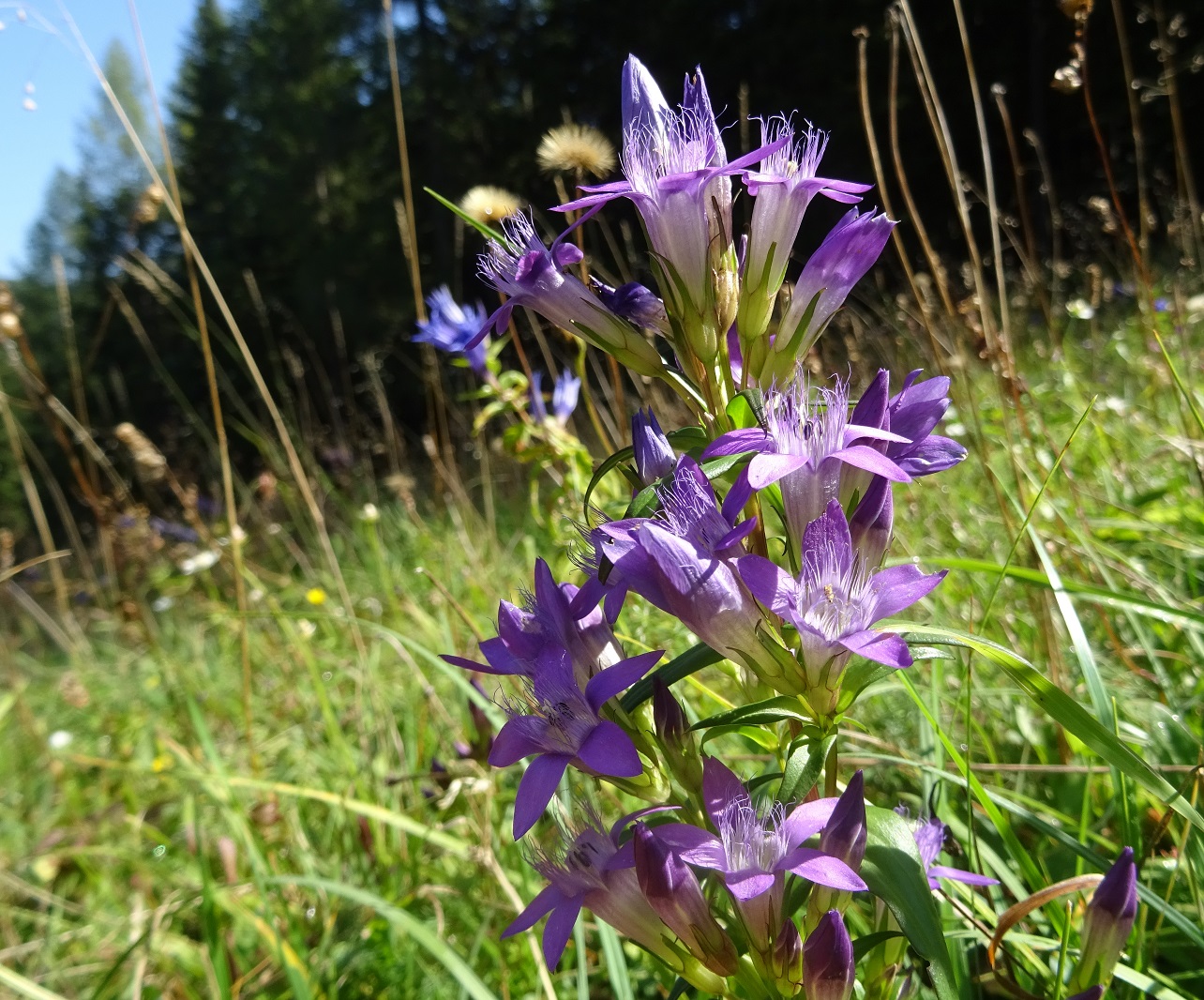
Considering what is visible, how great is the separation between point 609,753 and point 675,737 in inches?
4.2

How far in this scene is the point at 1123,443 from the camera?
268cm

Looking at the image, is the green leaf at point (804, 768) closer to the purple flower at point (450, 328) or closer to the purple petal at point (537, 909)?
the purple petal at point (537, 909)

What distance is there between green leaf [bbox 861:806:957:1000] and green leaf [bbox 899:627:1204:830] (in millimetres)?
153

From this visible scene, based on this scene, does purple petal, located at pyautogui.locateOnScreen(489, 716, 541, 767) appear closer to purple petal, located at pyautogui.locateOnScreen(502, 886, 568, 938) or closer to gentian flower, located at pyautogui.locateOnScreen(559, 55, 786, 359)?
purple petal, located at pyautogui.locateOnScreen(502, 886, 568, 938)

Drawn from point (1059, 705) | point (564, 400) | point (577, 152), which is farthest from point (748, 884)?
point (564, 400)

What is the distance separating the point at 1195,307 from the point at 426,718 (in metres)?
2.79

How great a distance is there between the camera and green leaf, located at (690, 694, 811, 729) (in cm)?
68

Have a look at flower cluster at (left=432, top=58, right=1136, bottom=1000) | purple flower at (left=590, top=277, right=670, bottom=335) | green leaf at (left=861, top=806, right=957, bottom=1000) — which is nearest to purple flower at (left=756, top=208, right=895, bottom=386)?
flower cluster at (left=432, top=58, right=1136, bottom=1000)

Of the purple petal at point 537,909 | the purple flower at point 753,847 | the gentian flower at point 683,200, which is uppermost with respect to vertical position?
the gentian flower at point 683,200

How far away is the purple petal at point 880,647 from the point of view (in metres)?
0.58

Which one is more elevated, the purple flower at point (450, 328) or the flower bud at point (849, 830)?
the purple flower at point (450, 328)

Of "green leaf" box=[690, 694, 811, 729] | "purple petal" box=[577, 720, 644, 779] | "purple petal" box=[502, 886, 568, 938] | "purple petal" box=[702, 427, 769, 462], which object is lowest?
"purple petal" box=[502, 886, 568, 938]

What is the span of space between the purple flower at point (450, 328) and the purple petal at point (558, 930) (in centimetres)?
139

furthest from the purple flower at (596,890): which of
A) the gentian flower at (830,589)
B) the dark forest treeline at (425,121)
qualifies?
the dark forest treeline at (425,121)
